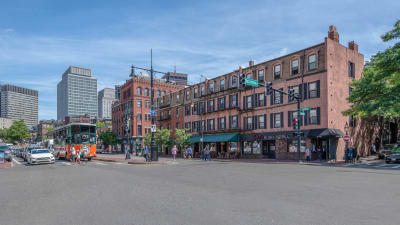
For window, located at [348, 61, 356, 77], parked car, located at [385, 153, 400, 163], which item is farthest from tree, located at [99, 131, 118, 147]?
parked car, located at [385, 153, 400, 163]

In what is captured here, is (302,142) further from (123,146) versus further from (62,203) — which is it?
(123,146)

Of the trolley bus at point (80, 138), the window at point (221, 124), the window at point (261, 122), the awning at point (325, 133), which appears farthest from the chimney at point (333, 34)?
the trolley bus at point (80, 138)

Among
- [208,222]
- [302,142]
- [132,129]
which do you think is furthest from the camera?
[132,129]

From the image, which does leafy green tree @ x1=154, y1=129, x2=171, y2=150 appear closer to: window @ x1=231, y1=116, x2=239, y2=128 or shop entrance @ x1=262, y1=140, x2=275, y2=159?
window @ x1=231, y1=116, x2=239, y2=128

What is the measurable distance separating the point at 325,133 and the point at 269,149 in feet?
30.0

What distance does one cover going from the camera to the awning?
31.6 meters

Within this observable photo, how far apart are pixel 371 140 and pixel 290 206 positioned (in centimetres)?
3590

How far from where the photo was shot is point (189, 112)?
179 ft

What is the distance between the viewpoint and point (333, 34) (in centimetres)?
3431

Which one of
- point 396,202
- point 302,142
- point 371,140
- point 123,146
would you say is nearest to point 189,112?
point 302,142

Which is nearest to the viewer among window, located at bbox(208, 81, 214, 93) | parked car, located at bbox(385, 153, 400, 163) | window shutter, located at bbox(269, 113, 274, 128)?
parked car, located at bbox(385, 153, 400, 163)

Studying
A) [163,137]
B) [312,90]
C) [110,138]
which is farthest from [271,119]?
[110,138]

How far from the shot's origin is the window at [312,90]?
1328 inches

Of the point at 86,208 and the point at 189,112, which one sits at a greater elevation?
the point at 189,112
